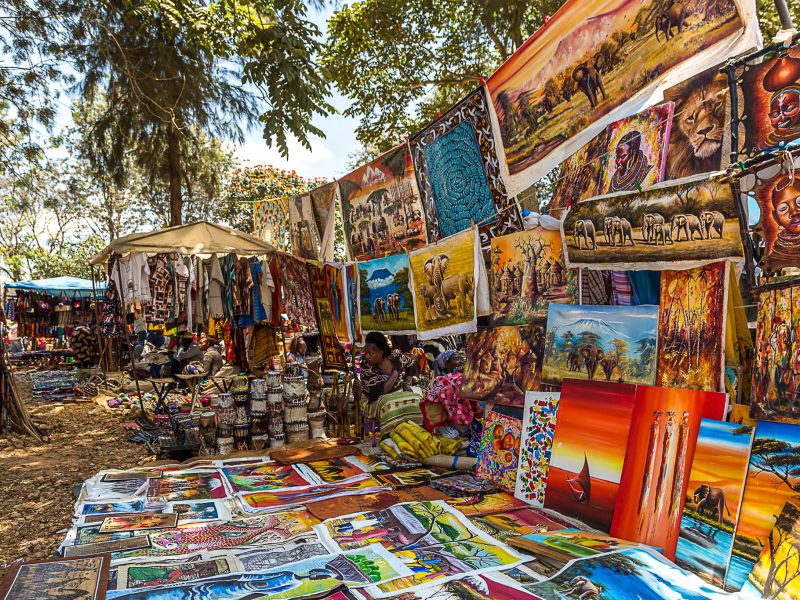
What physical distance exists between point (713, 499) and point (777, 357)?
2.09 ft

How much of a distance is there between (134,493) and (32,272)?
28.1 meters

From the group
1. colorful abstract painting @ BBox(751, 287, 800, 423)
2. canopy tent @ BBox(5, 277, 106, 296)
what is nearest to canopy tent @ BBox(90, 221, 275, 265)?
colorful abstract painting @ BBox(751, 287, 800, 423)

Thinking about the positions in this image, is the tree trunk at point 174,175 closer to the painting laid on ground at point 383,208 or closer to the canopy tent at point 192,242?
the canopy tent at point 192,242

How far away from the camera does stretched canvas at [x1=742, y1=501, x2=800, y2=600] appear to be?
184 centimetres

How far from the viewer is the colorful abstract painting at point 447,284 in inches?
138

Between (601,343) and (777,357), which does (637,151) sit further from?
(777,357)

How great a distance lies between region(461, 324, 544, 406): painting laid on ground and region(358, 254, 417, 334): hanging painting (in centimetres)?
56

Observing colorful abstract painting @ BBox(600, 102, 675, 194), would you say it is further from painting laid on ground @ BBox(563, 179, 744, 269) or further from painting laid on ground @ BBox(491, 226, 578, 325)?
painting laid on ground @ BBox(491, 226, 578, 325)

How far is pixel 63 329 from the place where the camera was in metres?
13.6

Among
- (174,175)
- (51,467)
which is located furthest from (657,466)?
(174,175)

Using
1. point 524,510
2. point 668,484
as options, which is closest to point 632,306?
point 668,484

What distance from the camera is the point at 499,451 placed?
3467mm

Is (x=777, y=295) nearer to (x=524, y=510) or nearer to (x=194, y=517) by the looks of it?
(x=524, y=510)

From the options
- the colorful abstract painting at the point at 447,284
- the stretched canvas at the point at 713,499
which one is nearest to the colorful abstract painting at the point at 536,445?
the colorful abstract painting at the point at 447,284
